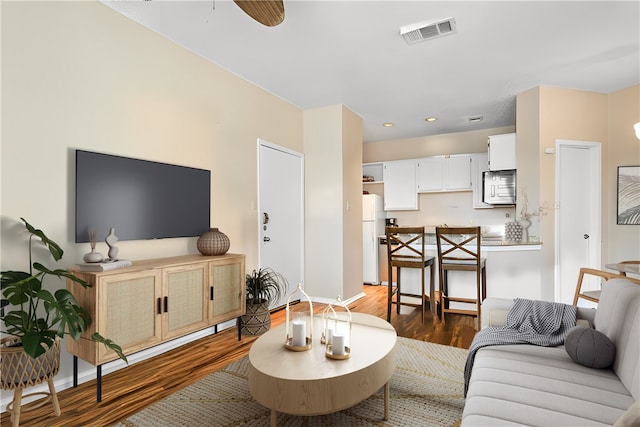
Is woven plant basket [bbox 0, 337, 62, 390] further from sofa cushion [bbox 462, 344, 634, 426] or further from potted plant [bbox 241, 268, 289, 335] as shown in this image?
sofa cushion [bbox 462, 344, 634, 426]

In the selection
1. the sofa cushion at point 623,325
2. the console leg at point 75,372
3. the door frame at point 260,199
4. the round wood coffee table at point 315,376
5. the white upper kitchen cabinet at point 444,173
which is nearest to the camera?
the sofa cushion at point 623,325

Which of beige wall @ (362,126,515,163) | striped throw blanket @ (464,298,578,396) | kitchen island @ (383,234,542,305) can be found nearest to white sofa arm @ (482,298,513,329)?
striped throw blanket @ (464,298,578,396)

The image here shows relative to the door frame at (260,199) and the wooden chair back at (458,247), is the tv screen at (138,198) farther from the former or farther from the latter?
the wooden chair back at (458,247)

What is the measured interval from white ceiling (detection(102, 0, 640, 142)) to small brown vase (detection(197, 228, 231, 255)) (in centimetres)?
171

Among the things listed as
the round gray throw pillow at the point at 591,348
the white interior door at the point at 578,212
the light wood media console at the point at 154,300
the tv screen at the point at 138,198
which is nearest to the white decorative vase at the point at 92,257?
the light wood media console at the point at 154,300

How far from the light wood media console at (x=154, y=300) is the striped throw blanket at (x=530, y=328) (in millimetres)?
2006

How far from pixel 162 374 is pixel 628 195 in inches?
207

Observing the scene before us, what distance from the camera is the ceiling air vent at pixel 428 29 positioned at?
2688 millimetres

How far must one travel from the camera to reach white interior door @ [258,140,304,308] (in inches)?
159

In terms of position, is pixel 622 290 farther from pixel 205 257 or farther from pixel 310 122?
pixel 310 122

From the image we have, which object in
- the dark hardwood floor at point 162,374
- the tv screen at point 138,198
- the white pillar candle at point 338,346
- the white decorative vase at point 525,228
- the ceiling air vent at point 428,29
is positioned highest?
the ceiling air vent at point 428,29

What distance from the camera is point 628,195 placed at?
4047 millimetres

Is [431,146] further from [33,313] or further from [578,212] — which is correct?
[33,313]

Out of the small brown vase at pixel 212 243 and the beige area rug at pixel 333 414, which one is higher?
the small brown vase at pixel 212 243
